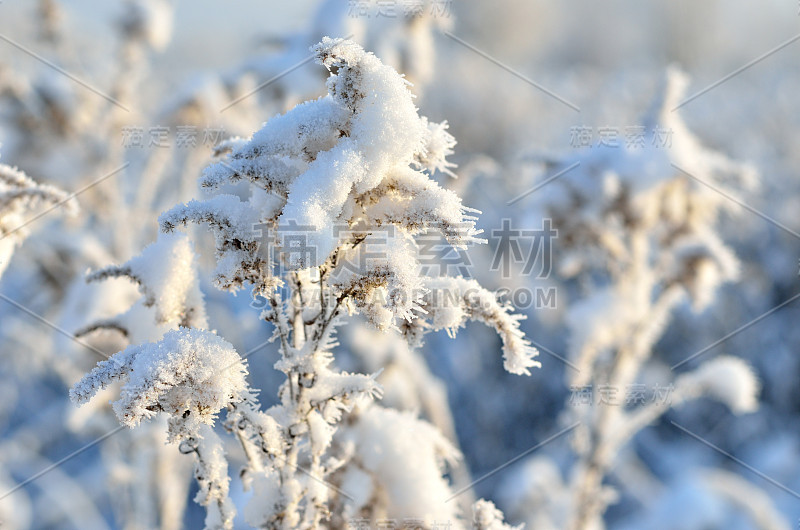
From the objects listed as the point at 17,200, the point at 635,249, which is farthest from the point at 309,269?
the point at 635,249

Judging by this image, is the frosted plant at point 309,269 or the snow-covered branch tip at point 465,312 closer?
the frosted plant at point 309,269

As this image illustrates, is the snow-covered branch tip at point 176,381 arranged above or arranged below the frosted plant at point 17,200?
below

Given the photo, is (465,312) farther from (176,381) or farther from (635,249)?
(635,249)

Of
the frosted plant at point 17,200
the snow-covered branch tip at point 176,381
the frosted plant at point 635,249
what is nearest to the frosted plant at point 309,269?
the snow-covered branch tip at point 176,381

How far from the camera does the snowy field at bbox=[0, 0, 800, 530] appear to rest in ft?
A: 3.04

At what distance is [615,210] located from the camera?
2.90 m

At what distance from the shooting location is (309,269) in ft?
3.29

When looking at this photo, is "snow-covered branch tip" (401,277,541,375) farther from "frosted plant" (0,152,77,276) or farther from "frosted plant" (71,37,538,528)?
"frosted plant" (0,152,77,276)

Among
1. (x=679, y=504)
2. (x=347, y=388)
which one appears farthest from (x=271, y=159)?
(x=679, y=504)

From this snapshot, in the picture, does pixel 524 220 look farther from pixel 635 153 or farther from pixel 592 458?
pixel 592 458

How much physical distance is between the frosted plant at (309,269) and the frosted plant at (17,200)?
413 millimetres

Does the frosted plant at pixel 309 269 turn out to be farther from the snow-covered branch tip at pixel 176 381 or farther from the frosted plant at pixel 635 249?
the frosted plant at pixel 635 249

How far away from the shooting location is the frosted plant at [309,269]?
871 mm

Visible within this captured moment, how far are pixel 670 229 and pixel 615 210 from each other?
1.09ft
